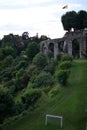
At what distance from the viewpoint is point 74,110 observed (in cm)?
3903

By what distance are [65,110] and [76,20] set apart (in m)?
51.7

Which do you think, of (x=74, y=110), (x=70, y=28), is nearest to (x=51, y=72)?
(x=74, y=110)

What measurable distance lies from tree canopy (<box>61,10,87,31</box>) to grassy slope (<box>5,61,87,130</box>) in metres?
39.5

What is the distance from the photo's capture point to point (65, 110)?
129 feet

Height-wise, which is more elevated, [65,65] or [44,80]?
[65,65]

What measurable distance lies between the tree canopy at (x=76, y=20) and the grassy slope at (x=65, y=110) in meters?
39.5

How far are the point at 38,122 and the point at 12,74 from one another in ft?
125

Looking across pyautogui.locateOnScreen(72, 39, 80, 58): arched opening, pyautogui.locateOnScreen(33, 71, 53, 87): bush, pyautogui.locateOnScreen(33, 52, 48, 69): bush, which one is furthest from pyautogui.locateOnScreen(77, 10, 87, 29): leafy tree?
pyautogui.locateOnScreen(33, 71, 53, 87): bush

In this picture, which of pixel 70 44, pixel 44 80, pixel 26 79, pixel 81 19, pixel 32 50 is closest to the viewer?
pixel 44 80

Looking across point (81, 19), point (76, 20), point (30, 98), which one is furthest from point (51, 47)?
point (30, 98)

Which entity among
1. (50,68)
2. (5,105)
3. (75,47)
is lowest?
(5,105)

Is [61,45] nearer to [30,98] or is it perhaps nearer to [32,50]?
[32,50]

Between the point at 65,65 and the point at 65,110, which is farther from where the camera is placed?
the point at 65,65

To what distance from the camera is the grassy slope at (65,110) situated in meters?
35.8
